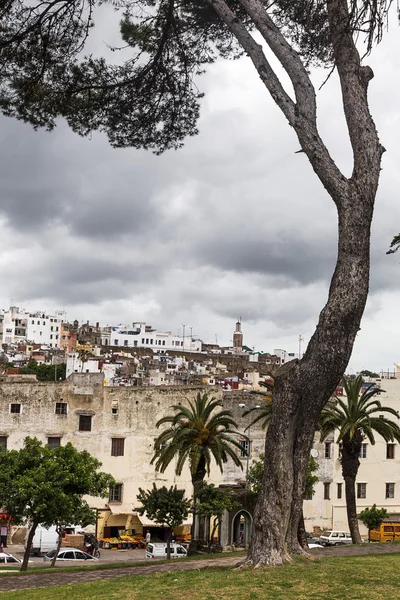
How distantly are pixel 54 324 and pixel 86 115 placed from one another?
157264 mm

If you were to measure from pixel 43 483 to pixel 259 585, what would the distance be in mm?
16863

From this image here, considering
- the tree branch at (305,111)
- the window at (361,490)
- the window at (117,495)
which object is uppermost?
the tree branch at (305,111)

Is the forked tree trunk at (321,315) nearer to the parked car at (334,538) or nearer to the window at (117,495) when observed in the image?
the parked car at (334,538)

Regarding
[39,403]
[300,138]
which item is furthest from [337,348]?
[39,403]

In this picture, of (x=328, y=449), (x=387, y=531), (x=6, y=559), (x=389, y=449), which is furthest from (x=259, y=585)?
(x=389, y=449)

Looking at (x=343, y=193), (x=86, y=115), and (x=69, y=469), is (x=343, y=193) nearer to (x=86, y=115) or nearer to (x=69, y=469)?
(x=86, y=115)

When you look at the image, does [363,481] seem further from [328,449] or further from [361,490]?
[328,449]

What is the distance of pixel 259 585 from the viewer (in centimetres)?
1108

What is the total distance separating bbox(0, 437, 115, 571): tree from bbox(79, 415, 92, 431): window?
56.0 feet

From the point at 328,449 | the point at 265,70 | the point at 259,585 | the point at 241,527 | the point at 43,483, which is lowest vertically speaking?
the point at 241,527

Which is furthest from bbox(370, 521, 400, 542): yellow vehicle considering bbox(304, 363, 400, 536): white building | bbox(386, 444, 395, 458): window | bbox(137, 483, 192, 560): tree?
bbox(137, 483, 192, 560): tree

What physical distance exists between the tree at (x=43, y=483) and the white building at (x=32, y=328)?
140162mm

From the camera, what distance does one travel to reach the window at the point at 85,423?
46312mm

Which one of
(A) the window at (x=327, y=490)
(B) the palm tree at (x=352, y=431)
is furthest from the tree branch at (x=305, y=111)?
(A) the window at (x=327, y=490)
